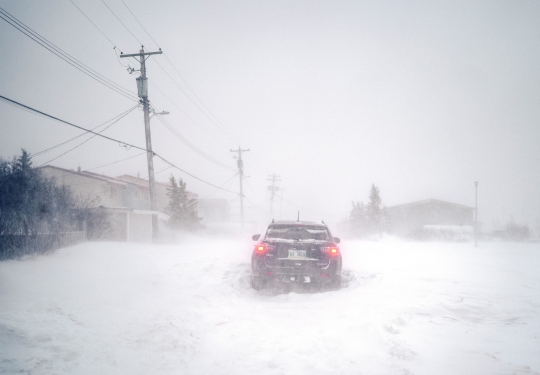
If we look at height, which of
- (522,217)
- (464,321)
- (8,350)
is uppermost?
(8,350)

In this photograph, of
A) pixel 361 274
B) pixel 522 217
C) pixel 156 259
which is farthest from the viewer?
pixel 522 217

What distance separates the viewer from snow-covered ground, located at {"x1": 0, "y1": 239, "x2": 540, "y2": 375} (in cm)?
321

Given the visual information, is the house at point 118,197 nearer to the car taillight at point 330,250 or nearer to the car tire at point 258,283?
the car tire at point 258,283

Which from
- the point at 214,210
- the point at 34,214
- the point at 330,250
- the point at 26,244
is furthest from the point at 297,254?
the point at 214,210

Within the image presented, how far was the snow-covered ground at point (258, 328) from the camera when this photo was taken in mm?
3205

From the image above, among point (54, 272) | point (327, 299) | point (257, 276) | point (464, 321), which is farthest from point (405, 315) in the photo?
point (54, 272)

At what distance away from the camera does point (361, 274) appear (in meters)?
9.72

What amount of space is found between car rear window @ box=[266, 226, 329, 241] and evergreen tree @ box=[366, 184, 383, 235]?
4819cm

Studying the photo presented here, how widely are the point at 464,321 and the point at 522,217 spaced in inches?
4195

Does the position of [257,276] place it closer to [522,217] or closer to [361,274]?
[361,274]

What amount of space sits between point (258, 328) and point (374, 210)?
51637 mm

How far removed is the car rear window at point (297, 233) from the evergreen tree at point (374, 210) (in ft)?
158

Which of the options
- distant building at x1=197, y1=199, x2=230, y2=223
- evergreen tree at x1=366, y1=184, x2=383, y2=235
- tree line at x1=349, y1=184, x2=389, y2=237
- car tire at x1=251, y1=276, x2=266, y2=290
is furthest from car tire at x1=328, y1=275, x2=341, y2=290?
distant building at x1=197, y1=199, x2=230, y2=223

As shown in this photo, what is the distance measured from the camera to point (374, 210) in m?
52.9
